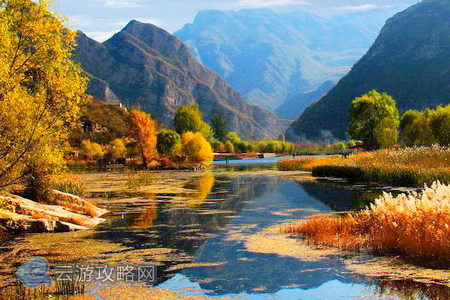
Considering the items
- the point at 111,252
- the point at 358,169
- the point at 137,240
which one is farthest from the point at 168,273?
the point at 358,169

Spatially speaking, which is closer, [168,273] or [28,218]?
[168,273]

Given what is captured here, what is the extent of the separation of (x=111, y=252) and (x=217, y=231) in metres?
6.55

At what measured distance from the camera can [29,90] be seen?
79.9 feet

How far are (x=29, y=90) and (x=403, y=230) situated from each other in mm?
18353

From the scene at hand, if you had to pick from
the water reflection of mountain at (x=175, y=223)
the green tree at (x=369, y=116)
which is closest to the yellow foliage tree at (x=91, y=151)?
the green tree at (x=369, y=116)

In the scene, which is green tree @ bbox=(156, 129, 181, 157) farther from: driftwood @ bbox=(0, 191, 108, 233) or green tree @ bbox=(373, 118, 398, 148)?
driftwood @ bbox=(0, 191, 108, 233)

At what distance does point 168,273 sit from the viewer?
1666 centimetres

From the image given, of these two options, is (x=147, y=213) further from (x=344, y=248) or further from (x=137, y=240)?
(x=344, y=248)

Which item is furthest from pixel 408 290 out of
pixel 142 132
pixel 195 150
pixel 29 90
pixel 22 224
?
pixel 195 150

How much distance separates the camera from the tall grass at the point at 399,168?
3981cm

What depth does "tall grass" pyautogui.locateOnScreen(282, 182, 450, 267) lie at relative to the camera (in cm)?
1636

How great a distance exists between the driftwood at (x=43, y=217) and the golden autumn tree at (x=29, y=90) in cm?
307

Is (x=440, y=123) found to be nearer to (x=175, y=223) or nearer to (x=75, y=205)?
(x=175, y=223)

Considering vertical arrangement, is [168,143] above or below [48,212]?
above
